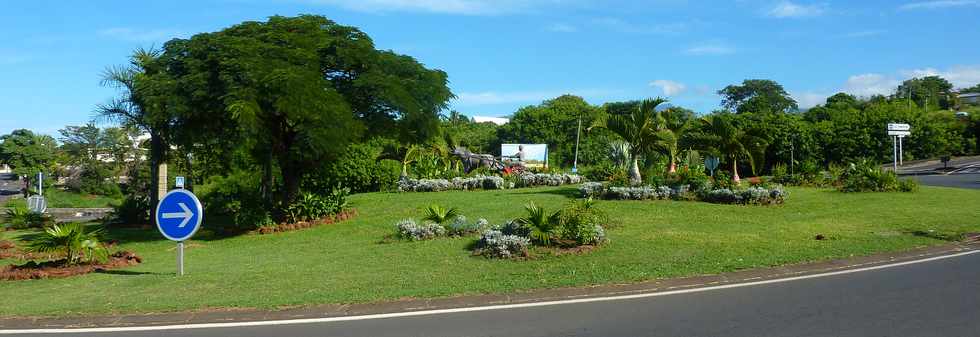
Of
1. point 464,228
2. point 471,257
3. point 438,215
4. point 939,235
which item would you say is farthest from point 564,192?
point 939,235

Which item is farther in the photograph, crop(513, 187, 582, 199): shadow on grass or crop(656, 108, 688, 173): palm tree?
crop(513, 187, 582, 199): shadow on grass

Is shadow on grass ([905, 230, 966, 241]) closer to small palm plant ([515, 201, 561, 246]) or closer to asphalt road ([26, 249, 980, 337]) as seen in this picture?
asphalt road ([26, 249, 980, 337])

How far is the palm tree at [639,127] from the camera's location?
18.6 metres

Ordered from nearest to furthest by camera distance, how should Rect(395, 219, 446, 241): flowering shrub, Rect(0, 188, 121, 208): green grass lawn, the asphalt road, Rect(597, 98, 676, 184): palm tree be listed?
the asphalt road → Rect(395, 219, 446, 241): flowering shrub → Rect(597, 98, 676, 184): palm tree → Rect(0, 188, 121, 208): green grass lawn

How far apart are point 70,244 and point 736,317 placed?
10.7 metres

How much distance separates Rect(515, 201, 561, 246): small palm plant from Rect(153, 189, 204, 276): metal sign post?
5.09 meters

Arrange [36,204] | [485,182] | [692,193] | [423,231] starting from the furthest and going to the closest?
[485,182], [36,204], [692,193], [423,231]

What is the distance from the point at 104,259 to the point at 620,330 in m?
9.54

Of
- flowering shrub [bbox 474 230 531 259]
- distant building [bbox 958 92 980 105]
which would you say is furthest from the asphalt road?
distant building [bbox 958 92 980 105]

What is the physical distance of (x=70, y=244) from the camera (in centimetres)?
1234

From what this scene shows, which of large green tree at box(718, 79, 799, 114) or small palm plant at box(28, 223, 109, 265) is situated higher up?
large green tree at box(718, 79, 799, 114)

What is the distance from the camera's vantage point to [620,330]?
6793mm

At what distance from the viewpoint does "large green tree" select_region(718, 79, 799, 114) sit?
99256mm

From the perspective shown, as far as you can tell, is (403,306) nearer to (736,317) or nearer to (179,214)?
(736,317)
